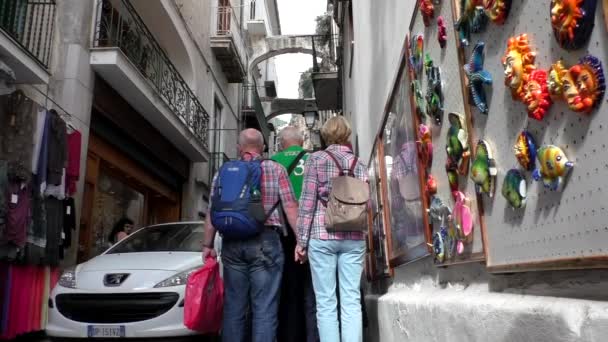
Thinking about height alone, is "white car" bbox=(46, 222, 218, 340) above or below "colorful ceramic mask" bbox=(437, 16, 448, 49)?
below

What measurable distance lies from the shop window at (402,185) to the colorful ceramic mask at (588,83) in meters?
1.66

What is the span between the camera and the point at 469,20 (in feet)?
6.17

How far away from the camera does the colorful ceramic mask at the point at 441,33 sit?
228 centimetres

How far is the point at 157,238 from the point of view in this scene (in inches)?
253

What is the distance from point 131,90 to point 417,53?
7.99 metres

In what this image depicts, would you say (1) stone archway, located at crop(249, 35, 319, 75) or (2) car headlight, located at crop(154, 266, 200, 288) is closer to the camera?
(2) car headlight, located at crop(154, 266, 200, 288)

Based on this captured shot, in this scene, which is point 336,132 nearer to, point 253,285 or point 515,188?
point 253,285

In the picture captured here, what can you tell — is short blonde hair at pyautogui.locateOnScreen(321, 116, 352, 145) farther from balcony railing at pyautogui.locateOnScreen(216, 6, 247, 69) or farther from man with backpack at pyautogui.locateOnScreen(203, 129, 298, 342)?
balcony railing at pyautogui.locateOnScreen(216, 6, 247, 69)

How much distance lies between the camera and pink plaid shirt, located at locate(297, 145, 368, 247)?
3.49 meters

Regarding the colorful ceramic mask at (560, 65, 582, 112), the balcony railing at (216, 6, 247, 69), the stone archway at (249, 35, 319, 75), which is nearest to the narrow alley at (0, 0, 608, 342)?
the colorful ceramic mask at (560, 65, 582, 112)

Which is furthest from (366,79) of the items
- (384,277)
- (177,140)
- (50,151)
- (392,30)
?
(177,140)

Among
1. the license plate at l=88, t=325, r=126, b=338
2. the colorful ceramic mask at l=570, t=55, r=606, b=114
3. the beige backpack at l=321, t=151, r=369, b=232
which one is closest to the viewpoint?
the colorful ceramic mask at l=570, t=55, r=606, b=114

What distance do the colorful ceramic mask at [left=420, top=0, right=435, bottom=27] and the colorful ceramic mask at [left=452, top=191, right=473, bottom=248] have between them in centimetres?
92

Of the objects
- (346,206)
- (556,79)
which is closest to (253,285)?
(346,206)
